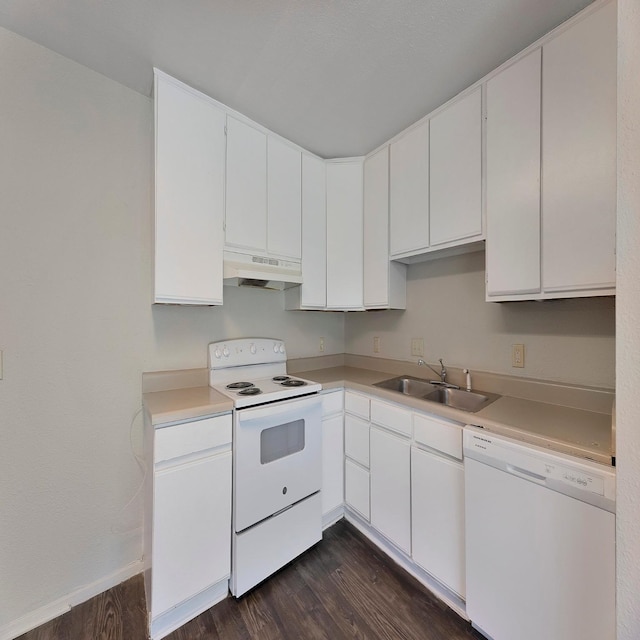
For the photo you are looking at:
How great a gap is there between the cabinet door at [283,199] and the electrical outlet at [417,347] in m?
1.09

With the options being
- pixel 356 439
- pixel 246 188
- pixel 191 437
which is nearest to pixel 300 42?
pixel 246 188

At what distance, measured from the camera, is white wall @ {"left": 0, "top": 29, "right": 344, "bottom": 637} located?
1267 mm

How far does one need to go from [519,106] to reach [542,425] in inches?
56.9

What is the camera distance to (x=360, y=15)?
1.15 metres

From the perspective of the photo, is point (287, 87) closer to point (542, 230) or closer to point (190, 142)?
point (190, 142)

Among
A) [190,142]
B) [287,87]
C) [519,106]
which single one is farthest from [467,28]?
[190,142]

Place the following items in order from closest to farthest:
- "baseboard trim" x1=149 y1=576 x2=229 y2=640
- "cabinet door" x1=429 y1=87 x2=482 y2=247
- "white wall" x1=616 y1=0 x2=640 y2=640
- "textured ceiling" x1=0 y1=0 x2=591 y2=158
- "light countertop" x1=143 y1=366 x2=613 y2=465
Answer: "white wall" x1=616 y1=0 x2=640 y2=640 → "light countertop" x1=143 y1=366 x2=613 y2=465 → "textured ceiling" x1=0 y1=0 x2=591 y2=158 → "baseboard trim" x1=149 y1=576 x2=229 y2=640 → "cabinet door" x1=429 y1=87 x2=482 y2=247

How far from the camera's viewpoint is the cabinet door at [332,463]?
73.3 inches

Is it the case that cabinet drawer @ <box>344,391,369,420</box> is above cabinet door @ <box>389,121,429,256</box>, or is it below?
below

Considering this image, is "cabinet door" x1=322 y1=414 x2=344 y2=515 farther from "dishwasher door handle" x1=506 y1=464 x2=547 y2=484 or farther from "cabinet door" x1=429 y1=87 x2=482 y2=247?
"cabinet door" x1=429 y1=87 x2=482 y2=247

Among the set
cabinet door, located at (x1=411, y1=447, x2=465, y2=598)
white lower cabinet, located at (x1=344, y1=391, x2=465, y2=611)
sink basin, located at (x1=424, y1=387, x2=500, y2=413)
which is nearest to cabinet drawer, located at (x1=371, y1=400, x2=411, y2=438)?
white lower cabinet, located at (x1=344, y1=391, x2=465, y2=611)

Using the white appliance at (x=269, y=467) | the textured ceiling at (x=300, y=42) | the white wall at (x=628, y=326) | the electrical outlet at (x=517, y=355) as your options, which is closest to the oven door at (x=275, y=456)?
the white appliance at (x=269, y=467)

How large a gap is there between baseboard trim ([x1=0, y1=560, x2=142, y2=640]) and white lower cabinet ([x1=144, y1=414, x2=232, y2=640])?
1.14 ft

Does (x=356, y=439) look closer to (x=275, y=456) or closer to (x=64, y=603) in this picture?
(x=275, y=456)
